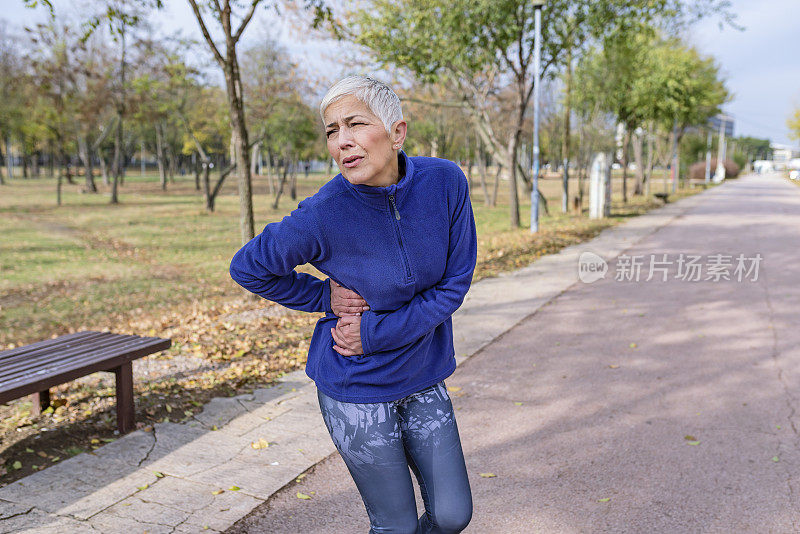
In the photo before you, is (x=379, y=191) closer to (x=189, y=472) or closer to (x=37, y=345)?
(x=189, y=472)

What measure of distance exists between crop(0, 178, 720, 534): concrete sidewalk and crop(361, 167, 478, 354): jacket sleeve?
1.71 meters

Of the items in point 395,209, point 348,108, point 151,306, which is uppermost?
point 348,108

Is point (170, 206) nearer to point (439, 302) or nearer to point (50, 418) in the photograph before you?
A: point (50, 418)

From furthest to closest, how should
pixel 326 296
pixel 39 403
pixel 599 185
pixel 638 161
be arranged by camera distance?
pixel 638 161 → pixel 599 185 → pixel 39 403 → pixel 326 296

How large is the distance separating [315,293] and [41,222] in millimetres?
23758

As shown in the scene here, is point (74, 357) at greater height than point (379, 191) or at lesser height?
lesser

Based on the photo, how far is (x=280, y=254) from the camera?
1858mm

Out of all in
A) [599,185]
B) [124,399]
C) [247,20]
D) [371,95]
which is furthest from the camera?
[599,185]

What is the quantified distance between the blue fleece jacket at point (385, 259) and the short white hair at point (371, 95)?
16cm

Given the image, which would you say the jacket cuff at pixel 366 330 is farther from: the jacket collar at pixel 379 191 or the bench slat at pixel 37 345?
the bench slat at pixel 37 345

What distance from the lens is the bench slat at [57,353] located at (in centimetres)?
382

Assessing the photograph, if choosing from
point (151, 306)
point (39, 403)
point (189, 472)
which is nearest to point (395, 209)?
point (189, 472)

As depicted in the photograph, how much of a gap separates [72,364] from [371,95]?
294 centimetres

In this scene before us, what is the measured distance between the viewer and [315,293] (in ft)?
6.86
